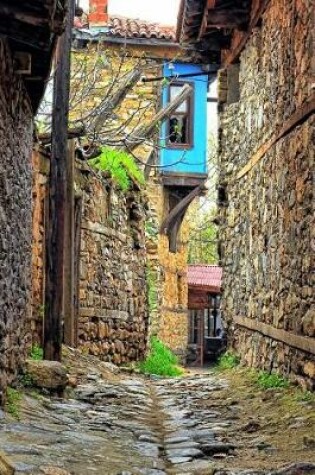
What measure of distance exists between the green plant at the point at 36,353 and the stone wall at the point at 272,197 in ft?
7.93

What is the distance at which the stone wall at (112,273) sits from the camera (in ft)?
34.8

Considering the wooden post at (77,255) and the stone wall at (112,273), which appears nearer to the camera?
the wooden post at (77,255)

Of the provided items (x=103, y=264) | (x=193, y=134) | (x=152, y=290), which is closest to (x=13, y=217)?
(x=103, y=264)

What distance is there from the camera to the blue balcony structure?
58.5 ft

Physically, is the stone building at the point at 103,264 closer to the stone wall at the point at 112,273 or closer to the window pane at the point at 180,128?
the stone wall at the point at 112,273

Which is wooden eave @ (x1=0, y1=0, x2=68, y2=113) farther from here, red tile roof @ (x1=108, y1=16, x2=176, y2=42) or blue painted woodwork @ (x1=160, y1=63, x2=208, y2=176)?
red tile roof @ (x1=108, y1=16, x2=176, y2=42)

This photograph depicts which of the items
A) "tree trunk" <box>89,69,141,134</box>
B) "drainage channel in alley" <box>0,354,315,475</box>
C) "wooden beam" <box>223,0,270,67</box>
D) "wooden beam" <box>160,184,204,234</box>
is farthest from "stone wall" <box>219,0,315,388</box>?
"wooden beam" <box>160,184,204,234</box>

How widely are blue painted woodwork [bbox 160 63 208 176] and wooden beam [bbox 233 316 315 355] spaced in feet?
26.8

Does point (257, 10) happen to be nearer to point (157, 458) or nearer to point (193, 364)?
point (157, 458)

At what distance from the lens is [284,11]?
7988 millimetres

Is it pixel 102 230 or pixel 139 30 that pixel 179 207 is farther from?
pixel 102 230

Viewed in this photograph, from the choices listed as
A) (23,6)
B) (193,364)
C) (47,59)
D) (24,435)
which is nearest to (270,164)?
(47,59)

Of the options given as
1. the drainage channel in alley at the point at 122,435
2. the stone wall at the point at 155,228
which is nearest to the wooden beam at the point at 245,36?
the stone wall at the point at 155,228

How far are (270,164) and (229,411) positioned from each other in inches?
111
